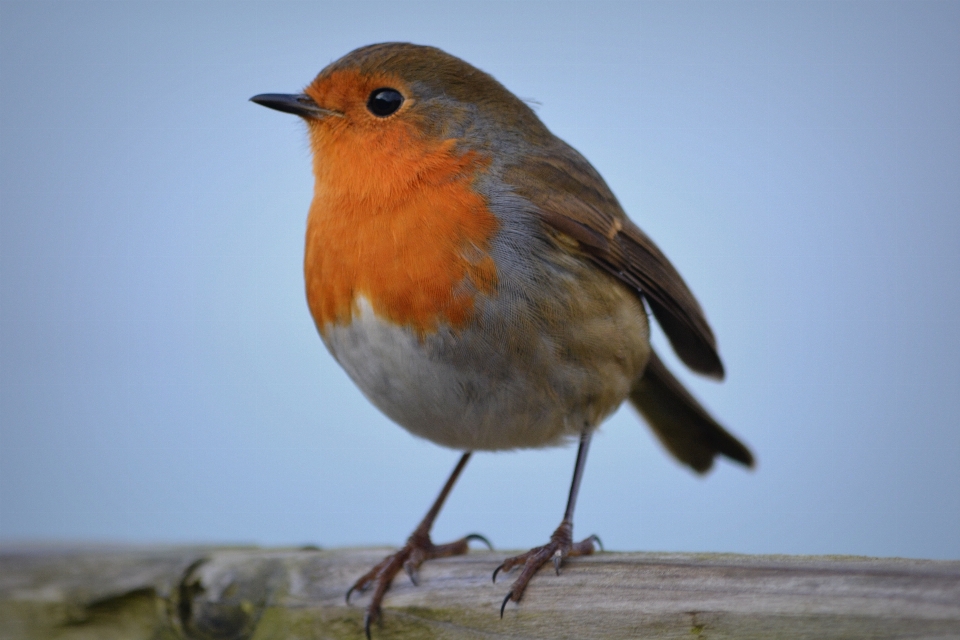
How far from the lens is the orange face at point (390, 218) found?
2.40m

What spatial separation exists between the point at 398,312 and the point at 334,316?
24cm

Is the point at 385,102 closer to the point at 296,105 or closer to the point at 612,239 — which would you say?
the point at 296,105

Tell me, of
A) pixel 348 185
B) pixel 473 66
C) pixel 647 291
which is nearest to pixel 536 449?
pixel 647 291

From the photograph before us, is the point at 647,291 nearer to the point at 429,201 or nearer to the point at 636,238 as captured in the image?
the point at 636,238

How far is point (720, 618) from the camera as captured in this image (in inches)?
75.6

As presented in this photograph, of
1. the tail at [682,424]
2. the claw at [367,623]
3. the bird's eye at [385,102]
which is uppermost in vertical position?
the bird's eye at [385,102]

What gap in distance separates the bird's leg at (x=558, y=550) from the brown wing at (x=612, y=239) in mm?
489

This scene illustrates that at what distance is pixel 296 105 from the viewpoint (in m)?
2.85

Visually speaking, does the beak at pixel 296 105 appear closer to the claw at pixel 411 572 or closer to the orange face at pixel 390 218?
the orange face at pixel 390 218

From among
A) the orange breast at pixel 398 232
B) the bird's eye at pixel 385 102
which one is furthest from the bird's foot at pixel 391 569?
the bird's eye at pixel 385 102

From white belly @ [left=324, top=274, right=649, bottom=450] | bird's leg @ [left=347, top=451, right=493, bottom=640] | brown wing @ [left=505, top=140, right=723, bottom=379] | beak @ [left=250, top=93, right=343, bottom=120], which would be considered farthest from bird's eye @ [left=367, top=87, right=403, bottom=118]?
bird's leg @ [left=347, top=451, right=493, bottom=640]

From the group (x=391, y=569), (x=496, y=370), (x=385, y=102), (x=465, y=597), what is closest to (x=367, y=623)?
(x=391, y=569)

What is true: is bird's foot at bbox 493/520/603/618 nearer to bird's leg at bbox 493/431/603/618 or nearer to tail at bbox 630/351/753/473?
bird's leg at bbox 493/431/603/618

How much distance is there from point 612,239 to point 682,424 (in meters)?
0.98
